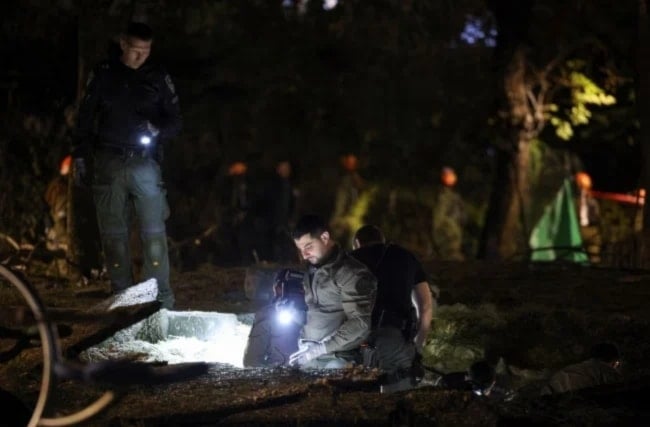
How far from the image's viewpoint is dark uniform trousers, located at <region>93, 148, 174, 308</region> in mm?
7719

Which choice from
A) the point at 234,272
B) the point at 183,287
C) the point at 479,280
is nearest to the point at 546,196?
the point at 479,280

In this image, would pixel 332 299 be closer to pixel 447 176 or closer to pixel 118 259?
pixel 118 259

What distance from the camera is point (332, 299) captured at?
7.09m

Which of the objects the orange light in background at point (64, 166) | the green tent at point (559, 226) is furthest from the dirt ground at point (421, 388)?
the green tent at point (559, 226)

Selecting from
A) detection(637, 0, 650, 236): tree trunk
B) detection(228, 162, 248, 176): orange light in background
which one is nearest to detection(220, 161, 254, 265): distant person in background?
detection(228, 162, 248, 176): orange light in background

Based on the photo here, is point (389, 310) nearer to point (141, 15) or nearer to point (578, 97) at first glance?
point (141, 15)

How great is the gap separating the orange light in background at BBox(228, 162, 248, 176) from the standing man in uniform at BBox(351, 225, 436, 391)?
386 inches

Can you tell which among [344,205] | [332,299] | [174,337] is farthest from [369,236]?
[344,205]

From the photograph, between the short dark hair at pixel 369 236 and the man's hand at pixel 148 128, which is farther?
the short dark hair at pixel 369 236

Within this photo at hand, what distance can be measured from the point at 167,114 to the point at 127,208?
0.91 m

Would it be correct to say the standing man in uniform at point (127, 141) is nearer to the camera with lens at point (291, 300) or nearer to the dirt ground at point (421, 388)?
the dirt ground at point (421, 388)

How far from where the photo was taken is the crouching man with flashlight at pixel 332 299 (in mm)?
6898

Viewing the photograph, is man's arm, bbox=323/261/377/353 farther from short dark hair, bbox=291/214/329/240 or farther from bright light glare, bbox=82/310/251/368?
bright light glare, bbox=82/310/251/368

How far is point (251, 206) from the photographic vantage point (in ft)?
56.7
